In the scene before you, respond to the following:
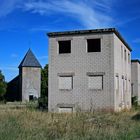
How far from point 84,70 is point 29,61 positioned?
147 ft

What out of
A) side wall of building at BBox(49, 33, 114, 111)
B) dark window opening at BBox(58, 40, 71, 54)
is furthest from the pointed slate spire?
side wall of building at BBox(49, 33, 114, 111)

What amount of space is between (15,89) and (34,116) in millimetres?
60146

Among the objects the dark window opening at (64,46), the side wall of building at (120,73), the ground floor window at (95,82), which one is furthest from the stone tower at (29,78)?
the ground floor window at (95,82)

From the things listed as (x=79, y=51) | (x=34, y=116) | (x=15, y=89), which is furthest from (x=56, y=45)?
(x=15, y=89)

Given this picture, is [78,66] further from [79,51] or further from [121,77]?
[121,77]

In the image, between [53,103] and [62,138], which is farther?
[53,103]

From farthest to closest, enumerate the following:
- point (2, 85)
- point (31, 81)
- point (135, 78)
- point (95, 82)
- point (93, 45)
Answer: point (31, 81) → point (2, 85) → point (135, 78) → point (93, 45) → point (95, 82)

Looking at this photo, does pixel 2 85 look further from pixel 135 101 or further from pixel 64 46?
pixel 64 46

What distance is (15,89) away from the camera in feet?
247

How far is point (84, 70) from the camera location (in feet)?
102

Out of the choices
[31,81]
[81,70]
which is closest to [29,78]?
[31,81]

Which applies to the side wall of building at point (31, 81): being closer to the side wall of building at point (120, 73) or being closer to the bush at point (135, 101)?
the bush at point (135, 101)

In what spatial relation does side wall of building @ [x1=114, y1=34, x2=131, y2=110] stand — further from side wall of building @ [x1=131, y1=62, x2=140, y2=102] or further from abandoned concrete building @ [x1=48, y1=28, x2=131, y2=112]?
side wall of building @ [x1=131, y1=62, x2=140, y2=102]

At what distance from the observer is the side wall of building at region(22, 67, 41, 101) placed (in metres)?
71.6
